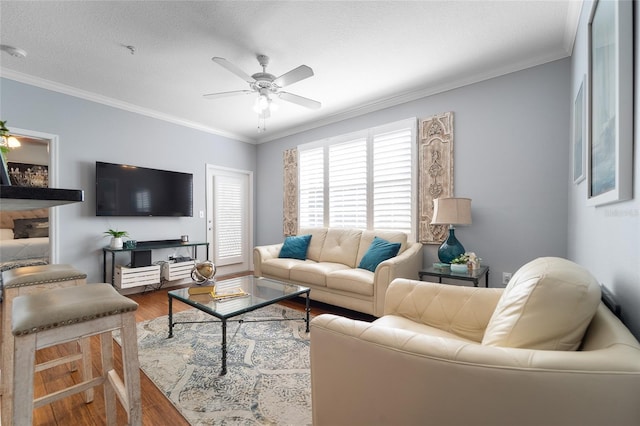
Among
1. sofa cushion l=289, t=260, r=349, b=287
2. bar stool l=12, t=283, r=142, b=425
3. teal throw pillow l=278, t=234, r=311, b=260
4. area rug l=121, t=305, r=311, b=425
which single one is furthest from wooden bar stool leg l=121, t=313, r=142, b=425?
teal throw pillow l=278, t=234, r=311, b=260

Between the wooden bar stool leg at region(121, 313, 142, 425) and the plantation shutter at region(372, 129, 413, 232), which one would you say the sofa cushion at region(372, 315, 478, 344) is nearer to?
the wooden bar stool leg at region(121, 313, 142, 425)

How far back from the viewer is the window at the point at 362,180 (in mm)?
3586

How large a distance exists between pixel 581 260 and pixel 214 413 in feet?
8.38

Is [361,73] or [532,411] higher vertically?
[361,73]

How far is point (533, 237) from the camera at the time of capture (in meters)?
2.75

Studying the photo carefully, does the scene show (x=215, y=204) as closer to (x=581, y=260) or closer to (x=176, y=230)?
(x=176, y=230)

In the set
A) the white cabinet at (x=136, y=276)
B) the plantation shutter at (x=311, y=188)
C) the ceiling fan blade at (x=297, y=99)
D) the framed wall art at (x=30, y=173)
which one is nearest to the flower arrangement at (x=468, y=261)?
the ceiling fan blade at (x=297, y=99)

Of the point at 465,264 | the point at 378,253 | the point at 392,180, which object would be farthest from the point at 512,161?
the point at 378,253

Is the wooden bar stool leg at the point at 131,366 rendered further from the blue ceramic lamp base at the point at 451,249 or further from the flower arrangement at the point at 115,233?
the flower arrangement at the point at 115,233

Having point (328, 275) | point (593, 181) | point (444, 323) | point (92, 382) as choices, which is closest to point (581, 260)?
point (593, 181)

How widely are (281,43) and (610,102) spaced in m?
2.31

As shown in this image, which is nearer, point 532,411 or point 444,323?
point 532,411

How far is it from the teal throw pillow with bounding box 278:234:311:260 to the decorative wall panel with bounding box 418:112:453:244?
1.57m

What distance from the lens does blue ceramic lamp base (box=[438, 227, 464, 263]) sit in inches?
114
